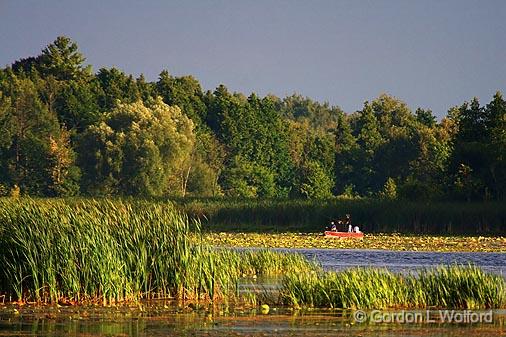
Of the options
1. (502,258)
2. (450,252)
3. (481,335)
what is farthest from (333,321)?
(450,252)

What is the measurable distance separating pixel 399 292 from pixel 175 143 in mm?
76053

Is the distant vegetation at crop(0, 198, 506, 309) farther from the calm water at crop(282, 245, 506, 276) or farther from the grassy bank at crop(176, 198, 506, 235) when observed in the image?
the grassy bank at crop(176, 198, 506, 235)

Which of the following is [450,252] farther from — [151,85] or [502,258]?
[151,85]

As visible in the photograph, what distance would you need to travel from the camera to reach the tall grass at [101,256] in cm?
2250

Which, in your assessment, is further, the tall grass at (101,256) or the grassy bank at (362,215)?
the grassy bank at (362,215)

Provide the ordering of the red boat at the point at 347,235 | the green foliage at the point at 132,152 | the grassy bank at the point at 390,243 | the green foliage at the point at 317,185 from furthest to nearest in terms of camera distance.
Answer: the green foliage at the point at 317,185, the green foliage at the point at 132,152, the red boat at the point at 347,235, the grassy bank at the point at 390,243

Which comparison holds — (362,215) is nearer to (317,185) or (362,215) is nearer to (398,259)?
(398,259)

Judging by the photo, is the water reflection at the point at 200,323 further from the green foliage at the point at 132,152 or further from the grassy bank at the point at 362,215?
the green foliage at the point at 132,152

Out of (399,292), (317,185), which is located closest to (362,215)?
(317,185)

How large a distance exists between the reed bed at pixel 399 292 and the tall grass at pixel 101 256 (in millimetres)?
1827

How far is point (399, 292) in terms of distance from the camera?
75.7 ft

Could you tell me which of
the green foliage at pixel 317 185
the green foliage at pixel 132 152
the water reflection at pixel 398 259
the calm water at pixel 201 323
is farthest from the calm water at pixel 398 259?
the green foliage at pixel 317 185

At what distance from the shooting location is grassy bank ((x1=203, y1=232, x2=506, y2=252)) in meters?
47.8

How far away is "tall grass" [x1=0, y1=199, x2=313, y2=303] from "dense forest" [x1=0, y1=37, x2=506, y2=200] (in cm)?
5775
